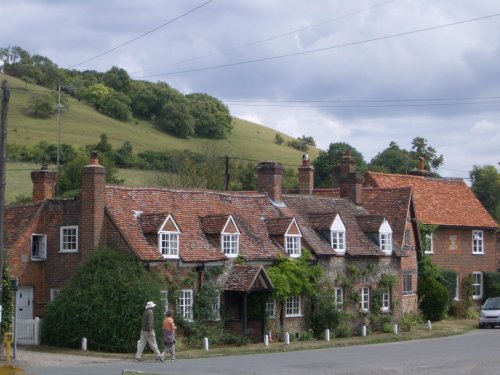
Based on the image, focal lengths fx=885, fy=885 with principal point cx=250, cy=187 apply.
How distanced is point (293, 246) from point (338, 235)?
313cm

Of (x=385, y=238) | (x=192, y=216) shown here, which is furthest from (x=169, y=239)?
(x=385, y=238)

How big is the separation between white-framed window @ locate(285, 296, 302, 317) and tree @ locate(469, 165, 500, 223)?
5584cm

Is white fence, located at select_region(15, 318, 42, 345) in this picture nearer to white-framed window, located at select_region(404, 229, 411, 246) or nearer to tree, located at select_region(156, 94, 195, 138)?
white-framed window, located at select_region(404, 229, 411, 246)

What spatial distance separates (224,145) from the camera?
116875 mm

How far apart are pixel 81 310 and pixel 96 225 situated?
372cm

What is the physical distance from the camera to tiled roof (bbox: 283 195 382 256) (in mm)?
43406

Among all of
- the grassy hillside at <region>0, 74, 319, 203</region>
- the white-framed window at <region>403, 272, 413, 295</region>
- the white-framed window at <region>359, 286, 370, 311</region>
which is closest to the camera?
the white-framed window at <region>359, 286, 370, 311</region>

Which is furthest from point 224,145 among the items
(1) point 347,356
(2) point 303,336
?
(1) point 347,356

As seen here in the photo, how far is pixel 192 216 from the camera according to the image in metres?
40.1

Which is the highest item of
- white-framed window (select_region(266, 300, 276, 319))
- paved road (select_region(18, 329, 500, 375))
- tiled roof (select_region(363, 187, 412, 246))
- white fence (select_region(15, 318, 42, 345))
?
tiled roof (select_region(363, 187, 412, 246))

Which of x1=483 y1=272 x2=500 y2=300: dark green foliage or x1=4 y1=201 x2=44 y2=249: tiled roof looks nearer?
x1=4 y1=201 x2=44 y2=249: tiled roof

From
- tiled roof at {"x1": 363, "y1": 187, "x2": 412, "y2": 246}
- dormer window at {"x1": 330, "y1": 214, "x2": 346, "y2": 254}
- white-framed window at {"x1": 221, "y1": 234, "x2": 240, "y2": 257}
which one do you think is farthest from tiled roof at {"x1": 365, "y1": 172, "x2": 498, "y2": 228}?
white-framed window at {"x1": 221, "y1": 234, "x2": 240, "y2": 257}

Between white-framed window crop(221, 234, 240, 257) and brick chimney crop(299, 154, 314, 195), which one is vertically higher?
brick chimney crop(299, 154, 314, 195)

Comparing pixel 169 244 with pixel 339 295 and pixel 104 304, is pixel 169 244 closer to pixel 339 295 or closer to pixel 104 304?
pixel 104 304
